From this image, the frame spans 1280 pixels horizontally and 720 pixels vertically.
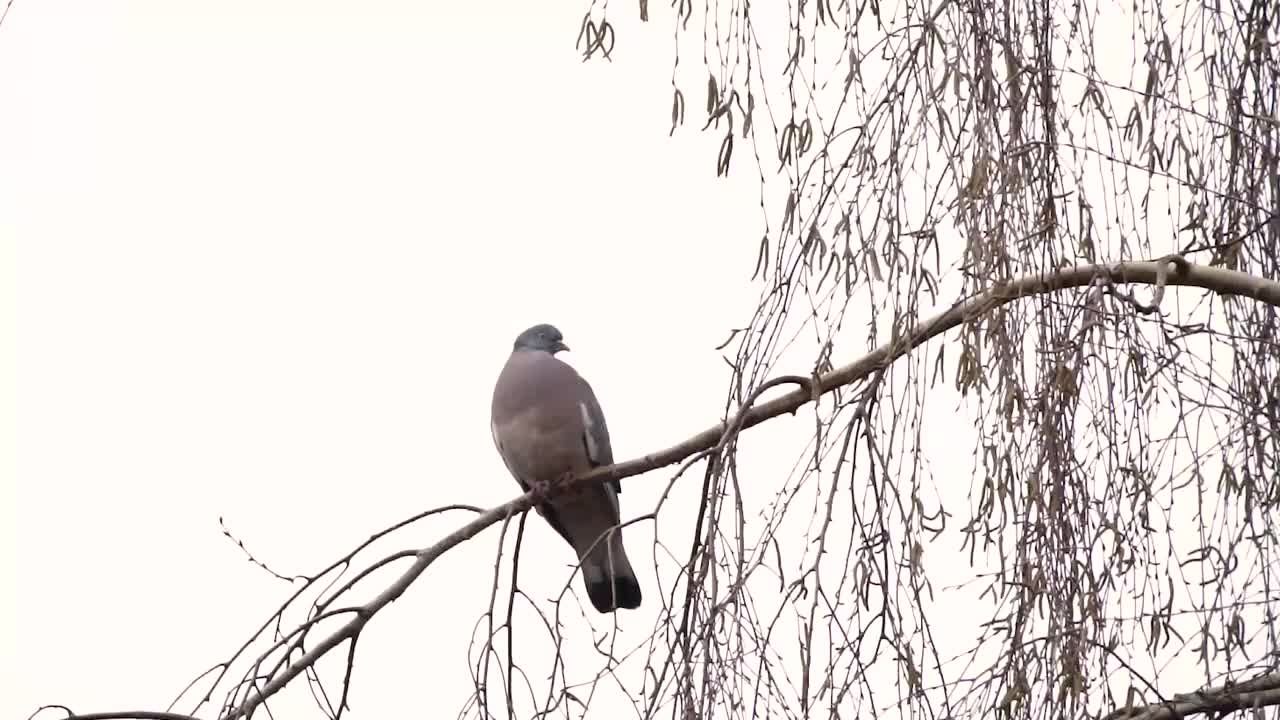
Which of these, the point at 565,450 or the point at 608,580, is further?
the point at 608,580

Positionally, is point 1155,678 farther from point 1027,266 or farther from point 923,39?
point 923,39

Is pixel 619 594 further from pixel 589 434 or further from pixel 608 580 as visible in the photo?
pixel 589 434

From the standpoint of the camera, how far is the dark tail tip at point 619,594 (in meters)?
4.08

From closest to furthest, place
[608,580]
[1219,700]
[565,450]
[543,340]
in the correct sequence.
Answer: [1219,700] < [565,450] < [608,580] < [543,340]

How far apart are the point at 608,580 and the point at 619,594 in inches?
3.7

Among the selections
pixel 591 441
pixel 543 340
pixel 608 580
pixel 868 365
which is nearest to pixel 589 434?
pixel 591 441

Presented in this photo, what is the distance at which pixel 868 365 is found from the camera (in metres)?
2.37

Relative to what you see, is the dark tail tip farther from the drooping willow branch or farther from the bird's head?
the drooping willow branch

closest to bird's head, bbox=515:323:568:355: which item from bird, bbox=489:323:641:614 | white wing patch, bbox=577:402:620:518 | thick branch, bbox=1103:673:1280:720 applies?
bird, bbox=489:323:641:614

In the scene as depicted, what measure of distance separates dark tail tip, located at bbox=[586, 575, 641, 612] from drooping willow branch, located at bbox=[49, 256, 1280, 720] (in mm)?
1268

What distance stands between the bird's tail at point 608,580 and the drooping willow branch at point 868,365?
4.19ft

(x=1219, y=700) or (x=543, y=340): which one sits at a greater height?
(x=543, y=340)

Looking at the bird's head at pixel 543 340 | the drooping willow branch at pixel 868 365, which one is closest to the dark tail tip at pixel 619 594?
the bird's head at pixel 543 340

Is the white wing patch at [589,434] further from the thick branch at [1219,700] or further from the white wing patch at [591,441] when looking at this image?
the thick branch at [1219,700]
